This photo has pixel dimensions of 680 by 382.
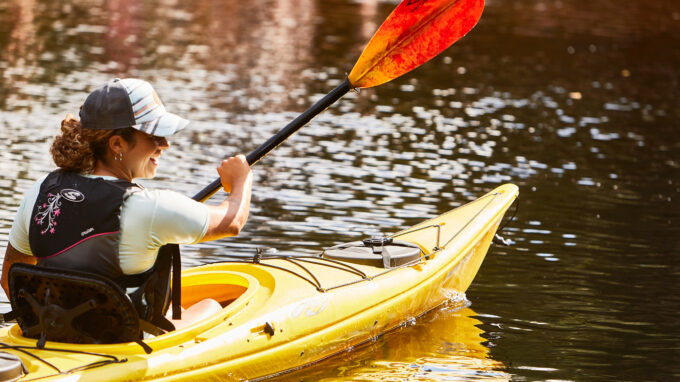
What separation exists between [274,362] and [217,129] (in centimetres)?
740

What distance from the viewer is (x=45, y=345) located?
405 centimetres

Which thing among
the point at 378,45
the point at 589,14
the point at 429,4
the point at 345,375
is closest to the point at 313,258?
the point at 345,375

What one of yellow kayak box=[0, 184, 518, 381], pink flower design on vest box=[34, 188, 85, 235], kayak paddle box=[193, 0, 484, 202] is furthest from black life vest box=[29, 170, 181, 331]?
kayak paddle box=[193, 0, 484, 202]

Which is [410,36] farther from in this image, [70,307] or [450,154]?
[450,154]

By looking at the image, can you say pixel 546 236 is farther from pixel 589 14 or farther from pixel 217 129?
pixel 589 14

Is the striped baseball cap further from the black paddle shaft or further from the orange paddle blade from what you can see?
the orange paddle blade

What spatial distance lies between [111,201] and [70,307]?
46cm

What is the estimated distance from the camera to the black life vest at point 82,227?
3.88m

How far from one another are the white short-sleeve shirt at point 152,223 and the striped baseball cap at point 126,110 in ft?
0.70

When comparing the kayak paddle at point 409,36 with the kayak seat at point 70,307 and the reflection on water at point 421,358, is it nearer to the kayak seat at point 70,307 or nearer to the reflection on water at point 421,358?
the reflection on water at point 421,358

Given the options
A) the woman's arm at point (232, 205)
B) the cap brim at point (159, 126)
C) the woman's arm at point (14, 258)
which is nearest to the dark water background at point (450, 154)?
the woman's arm at point (232, 205)

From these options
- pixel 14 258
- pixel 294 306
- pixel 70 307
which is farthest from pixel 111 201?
pixel 294 306

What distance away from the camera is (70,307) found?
4.02 metres

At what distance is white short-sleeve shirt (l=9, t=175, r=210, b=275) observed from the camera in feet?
12.7
